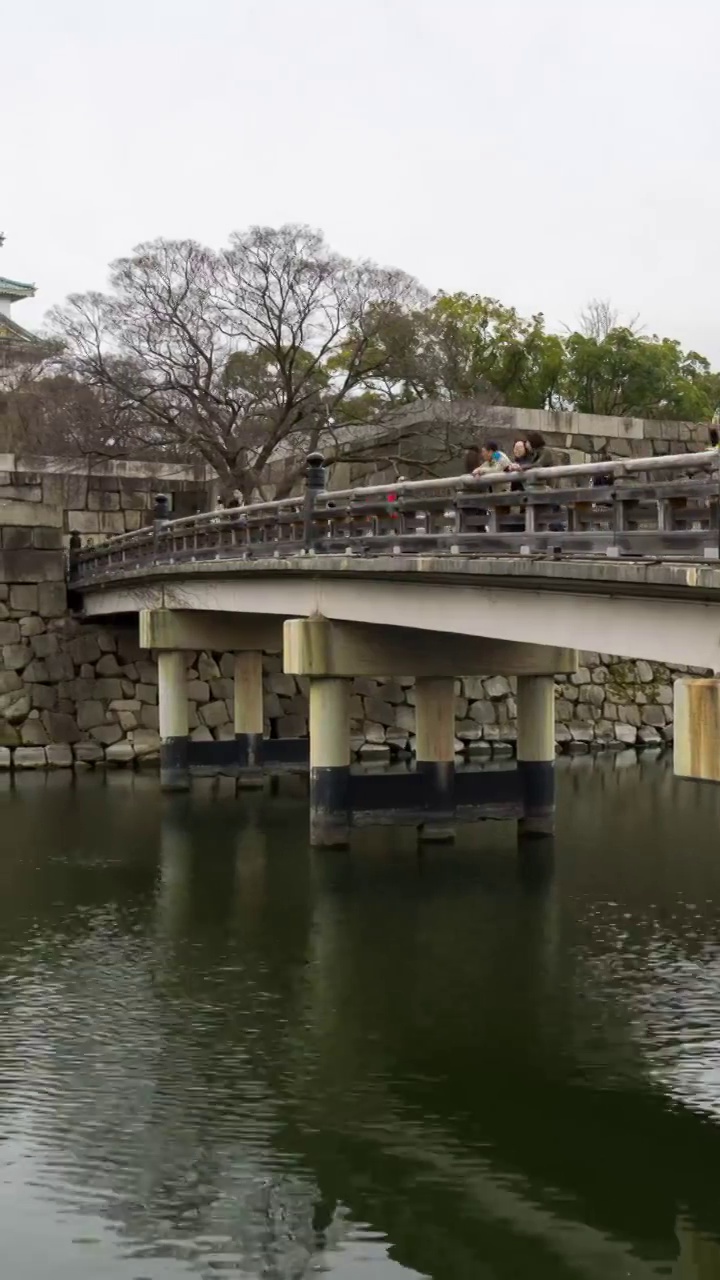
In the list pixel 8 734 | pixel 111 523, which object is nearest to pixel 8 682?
pixel 8 734

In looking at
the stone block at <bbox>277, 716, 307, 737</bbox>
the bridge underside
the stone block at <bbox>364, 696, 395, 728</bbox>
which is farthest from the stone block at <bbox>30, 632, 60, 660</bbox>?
the bridge underside

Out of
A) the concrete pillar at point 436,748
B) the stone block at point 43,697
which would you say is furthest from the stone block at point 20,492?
the concrete pillar at point 436,748

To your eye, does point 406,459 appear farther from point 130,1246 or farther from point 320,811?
point 130,1246

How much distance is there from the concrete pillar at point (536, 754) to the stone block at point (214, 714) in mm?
15127

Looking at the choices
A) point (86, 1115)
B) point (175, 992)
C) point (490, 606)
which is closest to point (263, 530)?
point (490, 606)

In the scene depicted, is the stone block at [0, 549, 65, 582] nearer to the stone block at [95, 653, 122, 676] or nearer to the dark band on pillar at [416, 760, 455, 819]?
the stone block at [95, 653, 122, 676]

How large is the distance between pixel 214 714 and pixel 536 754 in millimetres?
15661

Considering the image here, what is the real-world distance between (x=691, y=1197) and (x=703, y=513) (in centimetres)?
536

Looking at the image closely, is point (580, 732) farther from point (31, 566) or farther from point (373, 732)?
point (31, 566)

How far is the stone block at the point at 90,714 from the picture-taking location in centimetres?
3650

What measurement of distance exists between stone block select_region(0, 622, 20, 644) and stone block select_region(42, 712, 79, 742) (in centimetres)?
189

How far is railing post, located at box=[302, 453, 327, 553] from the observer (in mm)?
21750

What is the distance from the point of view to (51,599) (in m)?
37.3

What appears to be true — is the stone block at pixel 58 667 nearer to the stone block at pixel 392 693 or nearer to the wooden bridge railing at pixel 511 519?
the stone block at pixel 392 693
